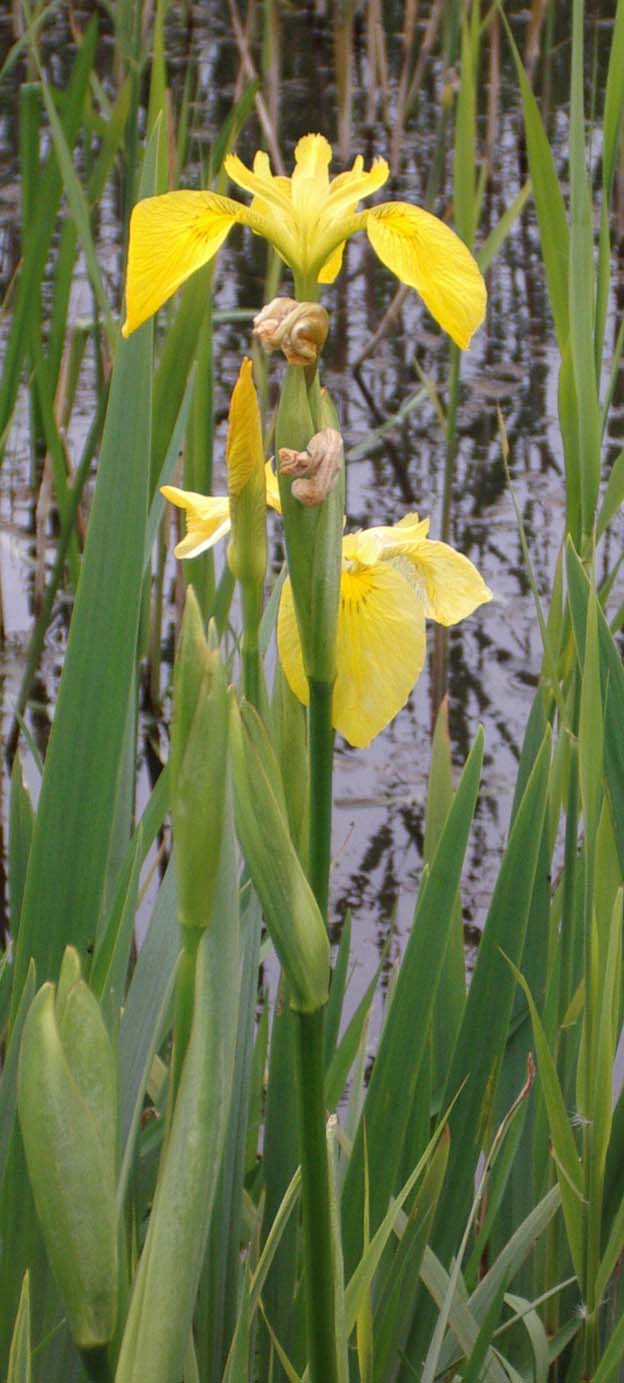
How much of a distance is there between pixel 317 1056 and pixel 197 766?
0.31ft

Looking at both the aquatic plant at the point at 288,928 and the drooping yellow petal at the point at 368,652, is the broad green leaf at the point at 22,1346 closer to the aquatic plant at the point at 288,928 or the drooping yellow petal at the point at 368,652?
the aquatic plant at the point at 288,928

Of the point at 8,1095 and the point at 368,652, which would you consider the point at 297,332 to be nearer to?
the point at 368,652

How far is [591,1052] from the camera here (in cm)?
63

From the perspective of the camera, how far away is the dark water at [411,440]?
66.0 inches

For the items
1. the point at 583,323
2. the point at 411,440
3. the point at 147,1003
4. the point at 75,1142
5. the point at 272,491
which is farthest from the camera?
the point at 411,440

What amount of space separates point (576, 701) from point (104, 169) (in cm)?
59

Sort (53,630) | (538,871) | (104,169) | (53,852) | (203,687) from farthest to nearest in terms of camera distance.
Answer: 1. (53,630)
2. (104,169)
3. (538,871)
4. (53,852)
5. (203,687)

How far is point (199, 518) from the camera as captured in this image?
503 millimetres

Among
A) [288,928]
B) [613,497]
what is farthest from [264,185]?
[613,497]

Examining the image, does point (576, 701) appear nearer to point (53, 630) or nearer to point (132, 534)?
point (132, 534)

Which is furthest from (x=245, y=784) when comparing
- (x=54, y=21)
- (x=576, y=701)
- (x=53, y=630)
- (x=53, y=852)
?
(x=54, y=21)

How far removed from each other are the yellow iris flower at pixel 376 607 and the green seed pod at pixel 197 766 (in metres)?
0.05

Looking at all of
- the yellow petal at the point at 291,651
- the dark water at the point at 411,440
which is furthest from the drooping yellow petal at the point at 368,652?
the dark water at the point at 411,440

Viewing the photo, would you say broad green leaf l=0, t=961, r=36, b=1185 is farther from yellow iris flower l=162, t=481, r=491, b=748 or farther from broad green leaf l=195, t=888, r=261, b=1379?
yellow iris flower l=162, t=481, r=491, b=748
